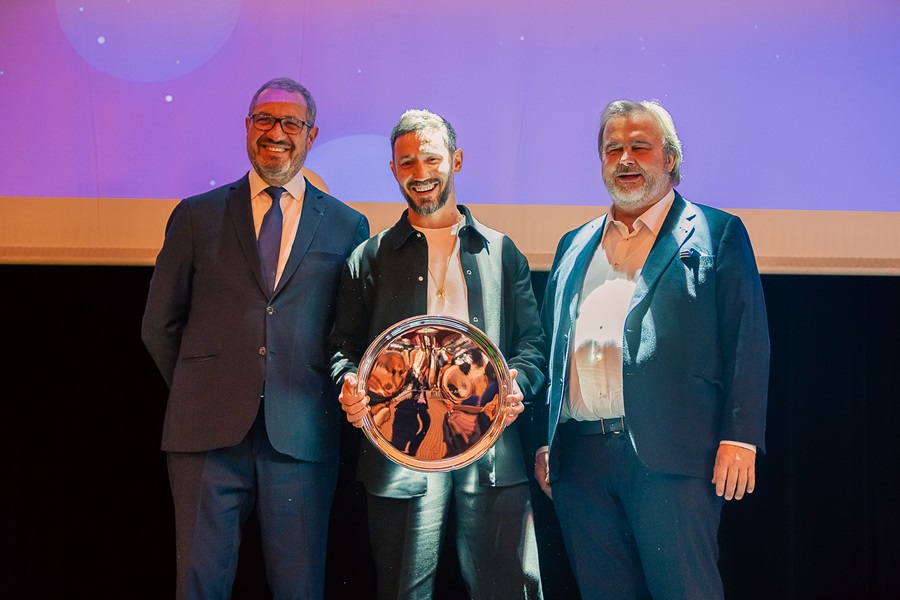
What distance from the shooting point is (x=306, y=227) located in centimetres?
237

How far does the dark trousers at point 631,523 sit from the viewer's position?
2.05 m

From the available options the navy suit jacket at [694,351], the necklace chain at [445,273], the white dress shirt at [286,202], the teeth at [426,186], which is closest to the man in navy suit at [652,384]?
the navy suit jacket at [694,351]

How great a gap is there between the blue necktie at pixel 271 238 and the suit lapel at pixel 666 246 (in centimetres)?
94

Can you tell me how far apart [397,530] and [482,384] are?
16.6 inches

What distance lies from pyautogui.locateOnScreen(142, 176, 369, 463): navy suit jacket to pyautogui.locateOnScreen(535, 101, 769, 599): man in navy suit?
622 mm

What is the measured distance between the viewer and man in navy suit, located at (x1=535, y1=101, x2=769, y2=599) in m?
2.06

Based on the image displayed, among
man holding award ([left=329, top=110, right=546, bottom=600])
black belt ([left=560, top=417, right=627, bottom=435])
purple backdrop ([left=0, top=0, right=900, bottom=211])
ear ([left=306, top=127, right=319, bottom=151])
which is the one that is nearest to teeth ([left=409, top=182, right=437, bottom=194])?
man holding award ([left=329, top=110, right=546, bottom=600])

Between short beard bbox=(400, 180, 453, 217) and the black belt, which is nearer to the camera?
the black belt

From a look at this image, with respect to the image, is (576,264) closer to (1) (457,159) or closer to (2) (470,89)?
(1) (457,159)

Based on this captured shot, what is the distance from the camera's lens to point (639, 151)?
228 centimetres

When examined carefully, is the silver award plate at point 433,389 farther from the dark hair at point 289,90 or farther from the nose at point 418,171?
→ the dark hair at point 289,90

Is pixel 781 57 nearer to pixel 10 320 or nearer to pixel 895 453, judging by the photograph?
pixel 895 453

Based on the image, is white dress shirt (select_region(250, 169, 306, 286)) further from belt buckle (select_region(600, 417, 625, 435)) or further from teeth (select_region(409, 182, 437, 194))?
belt buckle (select_region(600, 417, 625, 435))

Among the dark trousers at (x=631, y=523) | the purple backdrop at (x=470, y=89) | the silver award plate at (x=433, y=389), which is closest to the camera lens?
the dark trousers at (x=631, y=523)
